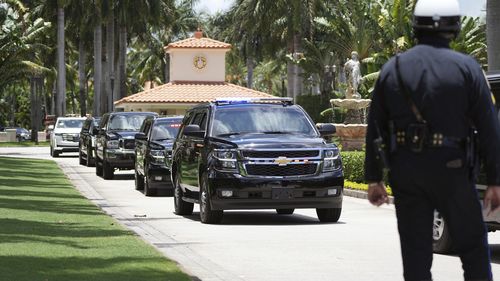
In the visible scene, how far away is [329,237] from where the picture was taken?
15516 mm

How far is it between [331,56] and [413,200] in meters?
72.7

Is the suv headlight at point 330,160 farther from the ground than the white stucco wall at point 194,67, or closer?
closer

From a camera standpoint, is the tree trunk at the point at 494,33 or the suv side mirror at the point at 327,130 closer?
the suv side mirror at the point at 327,130

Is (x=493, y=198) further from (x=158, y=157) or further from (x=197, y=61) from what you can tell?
(x=197, y=61)

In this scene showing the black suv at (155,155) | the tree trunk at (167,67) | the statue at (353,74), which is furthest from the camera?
the tree trunk at (167,67)

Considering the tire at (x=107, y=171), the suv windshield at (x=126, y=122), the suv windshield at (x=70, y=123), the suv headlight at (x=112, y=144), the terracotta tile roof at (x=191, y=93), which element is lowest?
the tire at (x=107, y=171)

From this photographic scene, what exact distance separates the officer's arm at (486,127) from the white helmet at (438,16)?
32 cm

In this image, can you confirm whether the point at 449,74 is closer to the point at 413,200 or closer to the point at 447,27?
the point at 447,27

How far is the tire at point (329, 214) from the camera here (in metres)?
18.0

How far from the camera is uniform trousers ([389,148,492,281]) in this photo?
646 cm

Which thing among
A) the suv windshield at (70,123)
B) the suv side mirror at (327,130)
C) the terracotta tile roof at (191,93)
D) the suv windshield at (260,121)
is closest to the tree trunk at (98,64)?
the terracotta tile roof at (191,93)

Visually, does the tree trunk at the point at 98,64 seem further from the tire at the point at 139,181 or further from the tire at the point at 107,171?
the tire at the point at 139,181

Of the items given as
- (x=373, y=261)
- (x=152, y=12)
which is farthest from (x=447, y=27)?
(x=152, y=12)

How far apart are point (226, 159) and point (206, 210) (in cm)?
90
